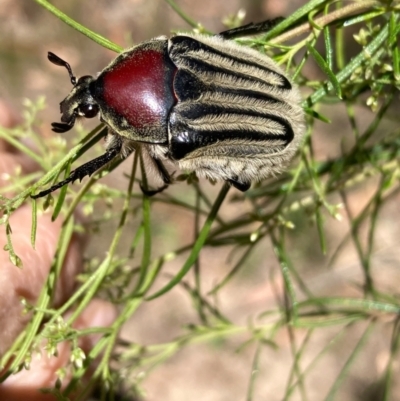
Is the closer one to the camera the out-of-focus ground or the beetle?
the beetle

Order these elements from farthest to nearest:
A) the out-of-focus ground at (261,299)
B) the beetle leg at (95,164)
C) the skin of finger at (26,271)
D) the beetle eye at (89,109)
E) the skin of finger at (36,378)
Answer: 1. the out-of-focus ground at (261,299)
2. the skin of finger at (36,378)
3. the skin of finger at (26,271)
4. the beetle eye at (89,109)
5. the beetle leg at (95,164)

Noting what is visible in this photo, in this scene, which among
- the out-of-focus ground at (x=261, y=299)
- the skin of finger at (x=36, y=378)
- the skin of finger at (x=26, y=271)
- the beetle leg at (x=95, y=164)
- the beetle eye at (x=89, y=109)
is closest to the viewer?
the beetle leg at (x=95, y=164)

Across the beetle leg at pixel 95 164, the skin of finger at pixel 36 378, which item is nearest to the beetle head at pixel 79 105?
the beetle leg at pixel 95 164

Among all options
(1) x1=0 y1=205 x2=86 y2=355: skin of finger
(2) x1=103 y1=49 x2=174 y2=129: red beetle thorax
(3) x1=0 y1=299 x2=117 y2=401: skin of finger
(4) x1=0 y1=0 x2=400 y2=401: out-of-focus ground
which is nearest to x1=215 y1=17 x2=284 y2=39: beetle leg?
(2) x1=103 y1=49 x2=174 y2=129: red beetle thorax

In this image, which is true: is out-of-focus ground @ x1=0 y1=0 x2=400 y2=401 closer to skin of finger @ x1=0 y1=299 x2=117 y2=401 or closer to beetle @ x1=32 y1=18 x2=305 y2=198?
skin of finger @ x1=0 y1=299 x2=117 y2=401

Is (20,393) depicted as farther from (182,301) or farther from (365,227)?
(365,227)

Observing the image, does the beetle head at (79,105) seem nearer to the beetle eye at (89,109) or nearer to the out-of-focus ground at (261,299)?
the beetle eye at (89,109)

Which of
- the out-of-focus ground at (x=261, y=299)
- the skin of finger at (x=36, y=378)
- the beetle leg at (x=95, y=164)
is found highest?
the out-of-focus ground at (x=261, y=299)

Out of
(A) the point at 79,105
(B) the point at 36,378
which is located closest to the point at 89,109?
(A) the point at 79,105

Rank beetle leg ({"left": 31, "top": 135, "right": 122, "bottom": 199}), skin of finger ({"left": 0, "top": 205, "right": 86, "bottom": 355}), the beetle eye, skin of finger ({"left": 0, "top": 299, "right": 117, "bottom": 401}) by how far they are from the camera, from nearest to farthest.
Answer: beetle leg ({"left": 31, "top": 135, "right": 122, "bottom": 199})
the beetle eye
skin of finger ({"left": 0, "top": 205, "right": 86, "bottom": 355})
skin of finger ({"left": 0, "top": 299, "right": 117, "bottom": 401})
